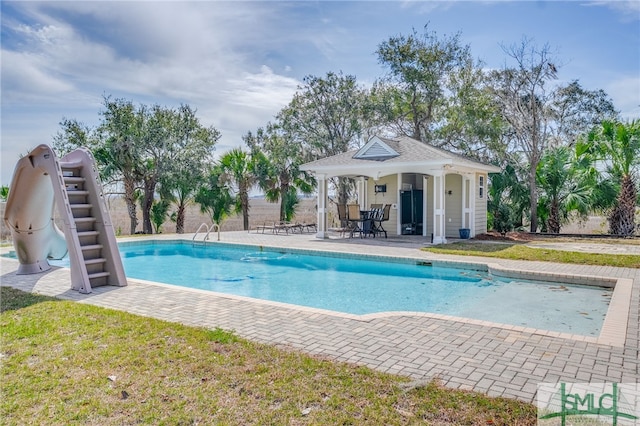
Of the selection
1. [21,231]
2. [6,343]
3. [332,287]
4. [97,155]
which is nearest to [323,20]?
[332,287]

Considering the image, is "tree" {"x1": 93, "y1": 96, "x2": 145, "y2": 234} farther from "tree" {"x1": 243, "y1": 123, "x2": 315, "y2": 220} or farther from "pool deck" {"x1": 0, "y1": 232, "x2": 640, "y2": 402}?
"pool deck" {"x1": 0, "y1": 232, "x2": 640, "y2": 402}

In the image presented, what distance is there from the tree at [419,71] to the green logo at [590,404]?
1987cm

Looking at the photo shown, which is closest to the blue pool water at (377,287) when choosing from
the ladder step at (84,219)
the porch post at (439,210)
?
the ladder step at (84,219)

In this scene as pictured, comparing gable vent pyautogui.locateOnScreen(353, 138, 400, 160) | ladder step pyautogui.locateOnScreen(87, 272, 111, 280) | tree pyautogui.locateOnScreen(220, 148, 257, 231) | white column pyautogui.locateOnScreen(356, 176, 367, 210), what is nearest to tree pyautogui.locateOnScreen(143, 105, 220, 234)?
tree pyautogui.locateOnScreen(220, 148, 257, 231)

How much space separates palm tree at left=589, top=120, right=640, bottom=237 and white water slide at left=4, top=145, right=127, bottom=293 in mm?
16817

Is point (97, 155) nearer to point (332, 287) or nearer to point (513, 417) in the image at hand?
point (332, 287)

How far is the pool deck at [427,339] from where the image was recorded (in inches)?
140

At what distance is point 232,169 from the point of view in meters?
20.9

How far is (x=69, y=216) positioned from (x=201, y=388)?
211 inches

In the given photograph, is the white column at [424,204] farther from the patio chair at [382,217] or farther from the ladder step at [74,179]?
the ladder step at [74,179]

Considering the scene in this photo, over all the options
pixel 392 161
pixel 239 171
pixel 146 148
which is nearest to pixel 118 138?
pixel 146 148

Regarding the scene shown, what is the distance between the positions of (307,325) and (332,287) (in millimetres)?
4466

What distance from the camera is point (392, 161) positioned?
48.2 ft

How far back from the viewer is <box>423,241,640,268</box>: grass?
9.95 metres
